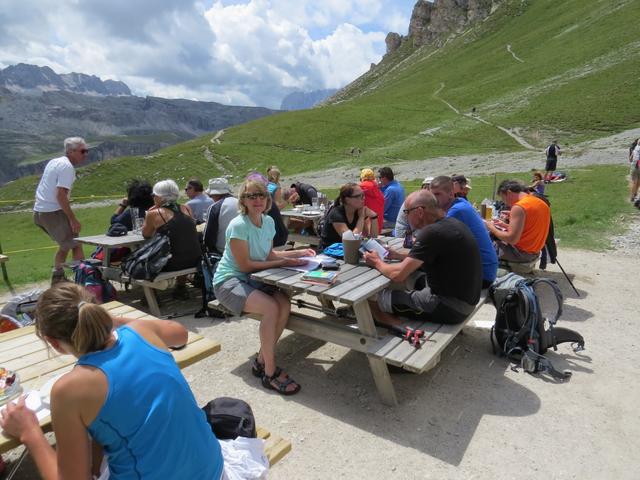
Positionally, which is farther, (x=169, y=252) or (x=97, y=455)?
(x=169, y=252)

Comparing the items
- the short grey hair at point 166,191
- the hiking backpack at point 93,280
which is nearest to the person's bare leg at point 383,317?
the short grey hair at point 166,191

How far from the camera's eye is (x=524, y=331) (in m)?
4.95

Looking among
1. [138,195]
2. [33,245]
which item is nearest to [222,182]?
[138,195]

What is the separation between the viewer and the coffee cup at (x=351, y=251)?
16.8ft

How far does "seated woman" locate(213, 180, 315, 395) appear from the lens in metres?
4.62

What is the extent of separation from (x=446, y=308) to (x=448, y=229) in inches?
32.1

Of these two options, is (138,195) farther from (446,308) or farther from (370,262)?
(446,308)

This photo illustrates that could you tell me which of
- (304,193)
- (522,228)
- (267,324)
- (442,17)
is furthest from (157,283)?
(442,17)

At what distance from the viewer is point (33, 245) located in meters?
20.0

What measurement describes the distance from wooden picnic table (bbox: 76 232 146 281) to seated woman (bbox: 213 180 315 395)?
2574 millimetres

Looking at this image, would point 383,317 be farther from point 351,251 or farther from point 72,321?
point 72,321

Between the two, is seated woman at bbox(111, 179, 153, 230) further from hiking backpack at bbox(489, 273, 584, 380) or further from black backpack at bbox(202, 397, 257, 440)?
hiking backpack at bbox(489, 273, 584, 380)

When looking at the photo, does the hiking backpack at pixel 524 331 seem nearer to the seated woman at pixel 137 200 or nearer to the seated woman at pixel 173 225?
the seated woman at pixel 173 225

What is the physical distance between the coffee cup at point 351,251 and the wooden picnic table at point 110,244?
364 centimetres
